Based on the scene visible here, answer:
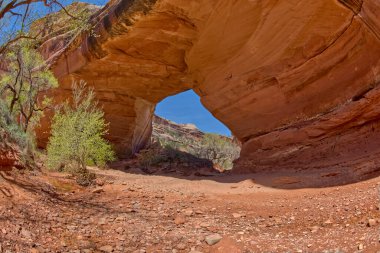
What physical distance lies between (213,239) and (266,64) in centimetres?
670

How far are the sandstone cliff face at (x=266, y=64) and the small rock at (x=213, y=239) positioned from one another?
387 cm

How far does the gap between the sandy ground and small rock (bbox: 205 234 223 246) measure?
2.3 inches

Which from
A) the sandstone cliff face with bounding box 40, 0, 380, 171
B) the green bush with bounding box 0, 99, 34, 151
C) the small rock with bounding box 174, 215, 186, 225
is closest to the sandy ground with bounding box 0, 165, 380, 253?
the small rock with bounding box 174, 215, 186, 225

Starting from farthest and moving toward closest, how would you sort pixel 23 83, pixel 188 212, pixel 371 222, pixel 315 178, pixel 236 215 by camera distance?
pixel 23 83 → pixel 315 178 → pixel 188 212 → pixel 236 215 → pixel 371 222

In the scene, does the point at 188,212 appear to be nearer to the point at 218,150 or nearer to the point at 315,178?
the point at 315,178

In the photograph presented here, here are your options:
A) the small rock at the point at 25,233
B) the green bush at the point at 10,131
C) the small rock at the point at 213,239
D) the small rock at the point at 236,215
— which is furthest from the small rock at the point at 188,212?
the green bush at the point at 10,131

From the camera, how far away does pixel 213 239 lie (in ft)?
16.5

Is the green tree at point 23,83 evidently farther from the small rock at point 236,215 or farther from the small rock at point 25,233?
the small rock at point 236,215

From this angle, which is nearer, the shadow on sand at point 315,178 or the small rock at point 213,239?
the small rock at point 213,239

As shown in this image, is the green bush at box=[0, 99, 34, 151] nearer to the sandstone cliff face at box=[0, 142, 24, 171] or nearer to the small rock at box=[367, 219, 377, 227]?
the sandstone cliff face at box=[0, 142, 24, 171]

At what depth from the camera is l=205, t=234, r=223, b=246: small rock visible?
4994 millimetres

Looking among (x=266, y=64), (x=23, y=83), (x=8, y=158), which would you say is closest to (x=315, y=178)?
(x=266, y=64)

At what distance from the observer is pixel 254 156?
36.9 feet

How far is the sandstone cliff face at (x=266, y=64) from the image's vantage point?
28.0 ft
